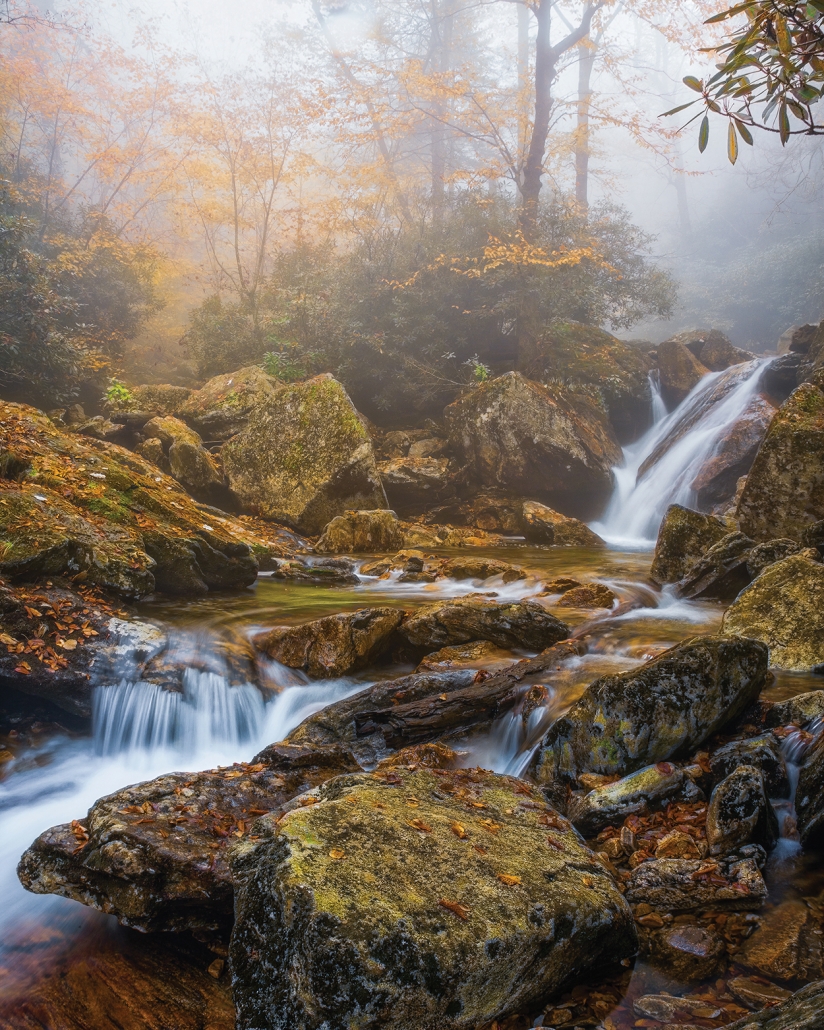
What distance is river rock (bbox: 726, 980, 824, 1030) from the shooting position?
55.4 inches

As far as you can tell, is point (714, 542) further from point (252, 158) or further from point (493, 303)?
point (252, 158)

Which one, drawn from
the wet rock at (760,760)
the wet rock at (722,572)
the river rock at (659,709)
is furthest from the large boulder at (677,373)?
the wet rock at (760,760)

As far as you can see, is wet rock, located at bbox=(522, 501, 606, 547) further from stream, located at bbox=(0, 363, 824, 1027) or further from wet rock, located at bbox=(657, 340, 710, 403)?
wet rock, located at bbox=(657, 340, 710, 403)

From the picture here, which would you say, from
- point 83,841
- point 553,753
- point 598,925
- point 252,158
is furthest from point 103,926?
point 252,158

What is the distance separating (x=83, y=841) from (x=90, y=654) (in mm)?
2439

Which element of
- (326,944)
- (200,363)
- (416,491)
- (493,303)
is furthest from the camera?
(200,363)

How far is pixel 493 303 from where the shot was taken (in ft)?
51.7

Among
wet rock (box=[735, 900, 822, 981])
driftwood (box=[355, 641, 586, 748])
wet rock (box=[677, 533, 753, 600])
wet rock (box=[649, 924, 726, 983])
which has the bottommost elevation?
wet rock (box=[649, 924, 726, 983])

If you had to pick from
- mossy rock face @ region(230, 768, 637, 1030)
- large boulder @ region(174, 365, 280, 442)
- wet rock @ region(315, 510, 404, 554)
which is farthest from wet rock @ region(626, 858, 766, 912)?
large boulder @ region(174, 365, 280, 442)

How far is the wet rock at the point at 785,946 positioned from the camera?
238cm

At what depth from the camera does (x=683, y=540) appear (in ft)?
27.5

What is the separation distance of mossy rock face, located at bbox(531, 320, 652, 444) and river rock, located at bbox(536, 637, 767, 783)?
11.8 metres

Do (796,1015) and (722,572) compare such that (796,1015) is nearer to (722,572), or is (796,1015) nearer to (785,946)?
(785,946)

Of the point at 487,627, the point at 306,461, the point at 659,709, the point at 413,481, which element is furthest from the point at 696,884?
the point at 413,481
